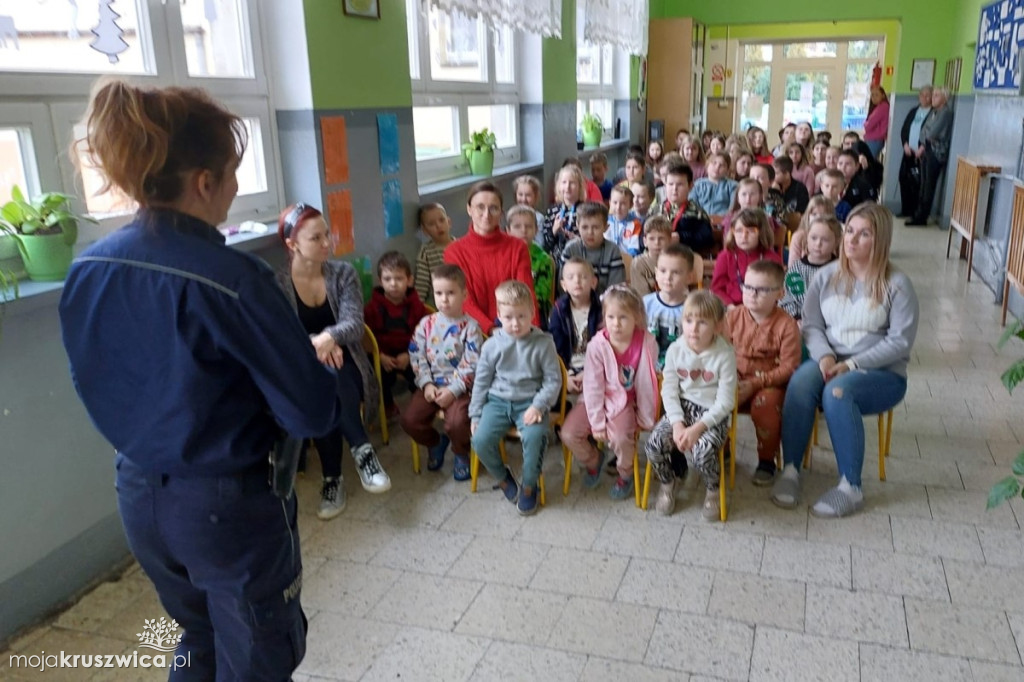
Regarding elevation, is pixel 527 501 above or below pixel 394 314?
below

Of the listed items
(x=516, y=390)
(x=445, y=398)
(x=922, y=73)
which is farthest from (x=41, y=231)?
(x=922, y=73)

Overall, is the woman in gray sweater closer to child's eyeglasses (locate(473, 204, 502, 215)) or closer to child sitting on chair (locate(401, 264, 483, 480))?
child sitting on chair (locate(401, 264, 483, 480))

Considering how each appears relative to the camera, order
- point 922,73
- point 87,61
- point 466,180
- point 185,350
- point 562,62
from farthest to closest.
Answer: point 922,73 < point 562,62 < point 466,180 < point 87,61 < point 185,350

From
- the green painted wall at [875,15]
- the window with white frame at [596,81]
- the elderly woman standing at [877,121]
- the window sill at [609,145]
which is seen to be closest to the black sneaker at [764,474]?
the window sill at [609,145]

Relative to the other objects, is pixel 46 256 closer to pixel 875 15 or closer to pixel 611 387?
pixel 611 387

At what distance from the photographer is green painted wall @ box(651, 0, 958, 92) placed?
9367 millimetres

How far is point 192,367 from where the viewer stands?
123 cm

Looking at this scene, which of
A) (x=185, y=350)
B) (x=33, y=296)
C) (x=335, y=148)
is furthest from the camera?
(x=335, y=148)

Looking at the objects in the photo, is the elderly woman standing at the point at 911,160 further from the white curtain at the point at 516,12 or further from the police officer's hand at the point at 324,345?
the police officer's hand at the point at 324,345

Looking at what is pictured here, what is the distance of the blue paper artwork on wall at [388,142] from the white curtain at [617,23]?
3.40 metres

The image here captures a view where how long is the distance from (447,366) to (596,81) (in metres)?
5.80

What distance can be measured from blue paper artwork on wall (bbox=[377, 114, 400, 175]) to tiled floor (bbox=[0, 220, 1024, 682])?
1479 mm

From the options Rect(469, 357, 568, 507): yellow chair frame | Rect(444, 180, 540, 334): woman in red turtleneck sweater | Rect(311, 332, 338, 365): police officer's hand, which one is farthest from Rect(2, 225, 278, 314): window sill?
Rect(444, 180, 540, 334): woman in red turtleneck sweater

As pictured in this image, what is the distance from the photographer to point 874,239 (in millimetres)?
2896
